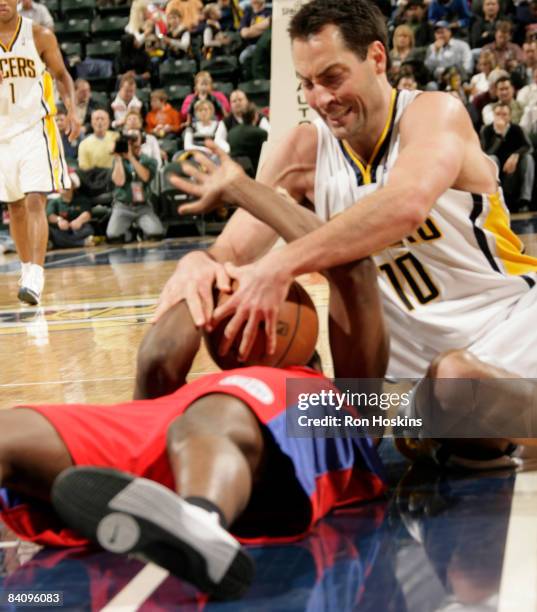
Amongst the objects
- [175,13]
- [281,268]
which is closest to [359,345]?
[281,268]

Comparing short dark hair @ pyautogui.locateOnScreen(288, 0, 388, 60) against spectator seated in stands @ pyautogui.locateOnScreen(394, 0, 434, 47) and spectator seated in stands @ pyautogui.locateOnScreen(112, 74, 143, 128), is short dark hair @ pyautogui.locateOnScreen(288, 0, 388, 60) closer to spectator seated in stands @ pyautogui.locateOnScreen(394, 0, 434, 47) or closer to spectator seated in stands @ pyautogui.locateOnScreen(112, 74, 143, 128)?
spectator seated in stands @ pyautogui.locateOnScreen(394, 0, 434, 47)

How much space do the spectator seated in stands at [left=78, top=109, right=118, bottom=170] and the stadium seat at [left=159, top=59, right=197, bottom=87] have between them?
2020mm

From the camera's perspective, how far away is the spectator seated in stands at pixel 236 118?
12414 millimetres

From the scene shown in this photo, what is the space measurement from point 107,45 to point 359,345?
533 inches

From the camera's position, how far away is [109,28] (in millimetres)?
15586

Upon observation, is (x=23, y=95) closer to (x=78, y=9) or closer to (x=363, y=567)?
(x=363, y=567)

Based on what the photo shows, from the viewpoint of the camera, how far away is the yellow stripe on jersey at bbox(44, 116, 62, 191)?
7.64m

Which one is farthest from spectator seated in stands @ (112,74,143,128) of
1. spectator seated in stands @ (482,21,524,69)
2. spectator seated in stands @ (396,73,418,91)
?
spectator seated in stands @ (482,21,524,69)

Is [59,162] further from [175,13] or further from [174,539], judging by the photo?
[175,13]

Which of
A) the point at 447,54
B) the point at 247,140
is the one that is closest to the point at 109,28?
the point at 247,140

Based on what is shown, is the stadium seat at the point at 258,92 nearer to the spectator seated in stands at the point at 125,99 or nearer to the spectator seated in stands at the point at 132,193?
the spectator seated in stands at the point at 125,99

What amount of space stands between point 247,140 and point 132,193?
1.49 metres

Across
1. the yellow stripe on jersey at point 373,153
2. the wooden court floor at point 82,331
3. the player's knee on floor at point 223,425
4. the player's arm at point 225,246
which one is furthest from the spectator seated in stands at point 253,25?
the player's knee on floor at point 223,425

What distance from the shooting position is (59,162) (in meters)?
7.75
